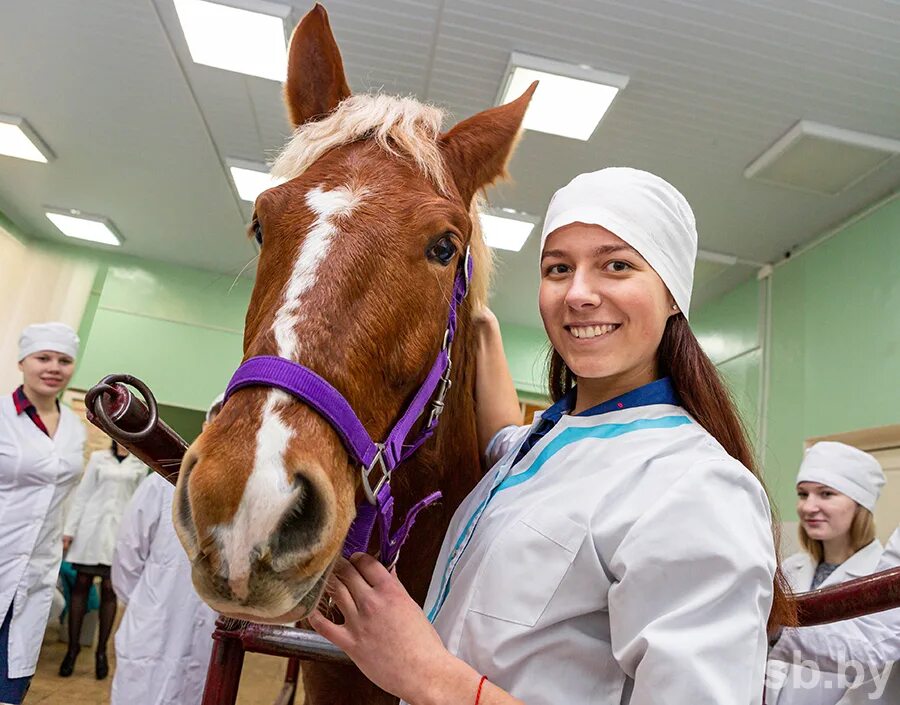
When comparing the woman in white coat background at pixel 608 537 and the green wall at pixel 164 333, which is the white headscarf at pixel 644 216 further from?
the green wall at pixel 164 333

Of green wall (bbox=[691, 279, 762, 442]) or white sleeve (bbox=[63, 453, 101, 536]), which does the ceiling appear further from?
white sleeve (bbox=[63, 453, 101, 536])

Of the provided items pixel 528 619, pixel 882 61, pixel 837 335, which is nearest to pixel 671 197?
pixel 528 619

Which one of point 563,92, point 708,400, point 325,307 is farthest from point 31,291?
point 708,400

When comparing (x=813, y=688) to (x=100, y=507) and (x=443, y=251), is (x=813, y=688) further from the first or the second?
(x=100, y=507)

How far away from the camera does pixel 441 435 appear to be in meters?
1.40

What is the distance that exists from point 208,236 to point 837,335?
6.59m

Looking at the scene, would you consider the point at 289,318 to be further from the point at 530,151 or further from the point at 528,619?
the point at 530,151

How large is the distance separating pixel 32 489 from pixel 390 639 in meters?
3.12

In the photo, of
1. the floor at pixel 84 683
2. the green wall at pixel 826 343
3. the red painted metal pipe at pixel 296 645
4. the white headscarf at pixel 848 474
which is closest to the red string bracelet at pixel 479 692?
the red painted metal pipe at pixel 296 645

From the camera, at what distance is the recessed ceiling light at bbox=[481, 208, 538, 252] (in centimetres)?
618

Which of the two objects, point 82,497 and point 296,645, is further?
point 82,497

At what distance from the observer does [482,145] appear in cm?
144

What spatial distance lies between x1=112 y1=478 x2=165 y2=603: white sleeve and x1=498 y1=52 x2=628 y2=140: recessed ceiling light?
10.2ft

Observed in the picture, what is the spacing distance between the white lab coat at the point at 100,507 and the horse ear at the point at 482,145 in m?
5.24
